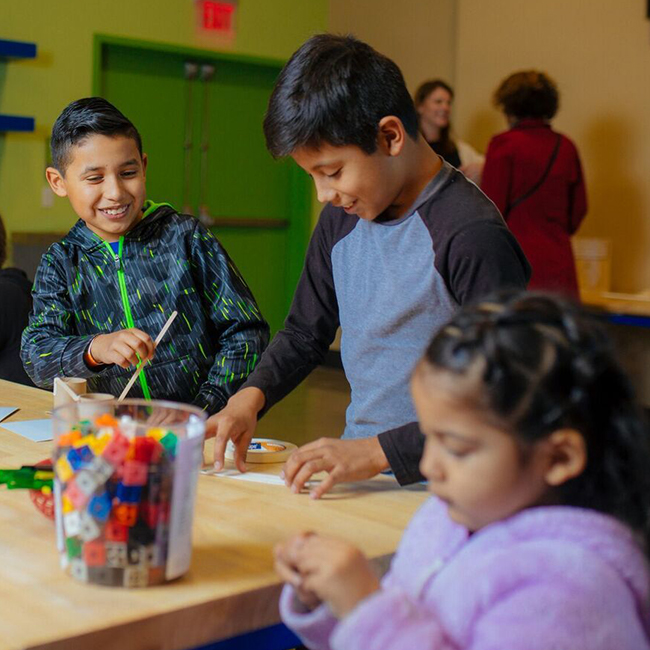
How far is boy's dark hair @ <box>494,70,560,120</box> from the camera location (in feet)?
16.1

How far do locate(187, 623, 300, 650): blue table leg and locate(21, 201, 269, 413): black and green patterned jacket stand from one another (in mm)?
971

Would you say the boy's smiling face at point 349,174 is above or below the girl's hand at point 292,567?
above

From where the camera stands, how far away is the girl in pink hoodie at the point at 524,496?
0.83 metres

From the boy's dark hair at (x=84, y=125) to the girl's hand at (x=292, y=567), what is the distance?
1270mm

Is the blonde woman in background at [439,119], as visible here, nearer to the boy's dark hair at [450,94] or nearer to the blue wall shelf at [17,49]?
the boy's dark hair at [450,94]

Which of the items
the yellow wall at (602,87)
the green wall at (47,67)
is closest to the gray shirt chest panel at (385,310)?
the yellow wall at (602,87)

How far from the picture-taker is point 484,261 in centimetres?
144

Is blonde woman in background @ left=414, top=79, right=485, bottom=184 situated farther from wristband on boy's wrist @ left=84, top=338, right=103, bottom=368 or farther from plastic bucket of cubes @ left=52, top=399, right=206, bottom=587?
plastic bucket of cubes @ left=52, top=399, right=206, bottom=587

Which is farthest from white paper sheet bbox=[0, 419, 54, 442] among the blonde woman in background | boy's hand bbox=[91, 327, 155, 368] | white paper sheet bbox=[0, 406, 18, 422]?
the blonde woman in background

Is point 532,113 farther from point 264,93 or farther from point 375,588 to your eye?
point 375,588

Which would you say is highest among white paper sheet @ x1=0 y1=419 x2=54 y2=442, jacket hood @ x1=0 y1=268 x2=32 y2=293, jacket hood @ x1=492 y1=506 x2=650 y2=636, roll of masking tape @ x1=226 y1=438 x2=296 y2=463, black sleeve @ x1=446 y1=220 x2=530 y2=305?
black sleeve @ x1=446 y1=220 x2=530 y2=305

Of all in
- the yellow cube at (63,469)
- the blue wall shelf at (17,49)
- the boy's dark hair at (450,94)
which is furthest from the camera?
the boy's dark hair at (450,94)

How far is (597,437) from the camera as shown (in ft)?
2.93

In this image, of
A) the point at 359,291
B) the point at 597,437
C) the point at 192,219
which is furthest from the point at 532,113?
the point at 597,437
